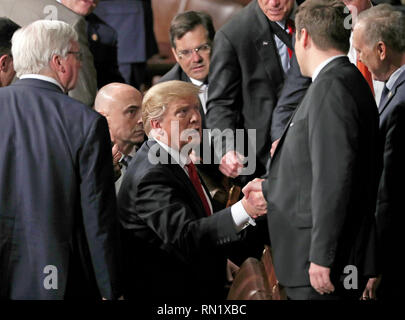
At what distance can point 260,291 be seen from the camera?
3654mm

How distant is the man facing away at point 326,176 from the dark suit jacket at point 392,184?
1.22ft

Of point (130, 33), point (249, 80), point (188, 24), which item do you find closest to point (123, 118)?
point (249, 80)

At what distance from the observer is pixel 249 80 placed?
4.53 metres

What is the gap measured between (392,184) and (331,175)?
0.68m

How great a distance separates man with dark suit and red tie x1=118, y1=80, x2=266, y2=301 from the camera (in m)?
3.63

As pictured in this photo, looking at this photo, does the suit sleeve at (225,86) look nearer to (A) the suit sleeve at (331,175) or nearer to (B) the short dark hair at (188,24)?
(B) the short dark hair at (188,24)

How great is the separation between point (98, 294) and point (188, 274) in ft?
1.48

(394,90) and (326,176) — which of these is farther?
(394,90)

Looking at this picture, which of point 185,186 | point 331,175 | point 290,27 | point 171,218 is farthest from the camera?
point 290,27

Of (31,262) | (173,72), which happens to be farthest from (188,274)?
(173,72)

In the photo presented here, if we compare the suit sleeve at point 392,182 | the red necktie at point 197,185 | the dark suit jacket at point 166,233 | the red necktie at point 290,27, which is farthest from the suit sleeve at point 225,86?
the suit sleeve at point 392,182

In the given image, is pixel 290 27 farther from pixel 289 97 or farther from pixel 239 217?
pixel 239 217

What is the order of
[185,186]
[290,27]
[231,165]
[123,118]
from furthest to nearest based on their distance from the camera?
[290,27], [123,118], [231,165], [185,186]

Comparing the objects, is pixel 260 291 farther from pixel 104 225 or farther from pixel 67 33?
pixel 67 33
